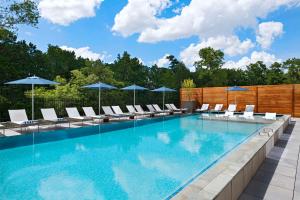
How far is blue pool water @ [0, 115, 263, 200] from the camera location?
4.52m

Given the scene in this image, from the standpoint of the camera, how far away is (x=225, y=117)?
1500cm

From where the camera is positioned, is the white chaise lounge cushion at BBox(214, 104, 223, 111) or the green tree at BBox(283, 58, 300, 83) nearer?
the white chaise lounge cushion at BBox(214, 104, 223, 111)

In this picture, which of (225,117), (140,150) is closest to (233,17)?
(225,117)

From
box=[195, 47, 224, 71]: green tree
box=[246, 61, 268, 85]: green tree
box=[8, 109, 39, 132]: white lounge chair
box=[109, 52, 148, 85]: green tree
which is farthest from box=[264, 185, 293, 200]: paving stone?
box=[195, 47, 224, 71]: green tree

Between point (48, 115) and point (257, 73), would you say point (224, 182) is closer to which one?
point (48, 115)

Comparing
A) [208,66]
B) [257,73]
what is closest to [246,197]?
[257,73]

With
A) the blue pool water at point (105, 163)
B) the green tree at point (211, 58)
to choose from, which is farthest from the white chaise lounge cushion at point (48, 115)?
the green tree at point (211, 58)

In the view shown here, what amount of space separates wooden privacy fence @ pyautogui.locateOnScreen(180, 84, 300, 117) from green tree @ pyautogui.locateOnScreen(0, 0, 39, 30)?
44.1 feet

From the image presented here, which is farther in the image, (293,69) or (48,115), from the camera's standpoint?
(293,69)

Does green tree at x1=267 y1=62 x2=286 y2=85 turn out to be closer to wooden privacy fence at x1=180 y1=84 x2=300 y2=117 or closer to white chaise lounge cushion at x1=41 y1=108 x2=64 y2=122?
wooden privacy fence at x1=180 y1=84 x2=300 y2=117

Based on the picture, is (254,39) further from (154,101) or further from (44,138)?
(44,138)

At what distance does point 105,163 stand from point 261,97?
48.9ft

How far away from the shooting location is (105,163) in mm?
6211

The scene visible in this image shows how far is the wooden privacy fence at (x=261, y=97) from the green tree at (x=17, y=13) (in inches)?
529
